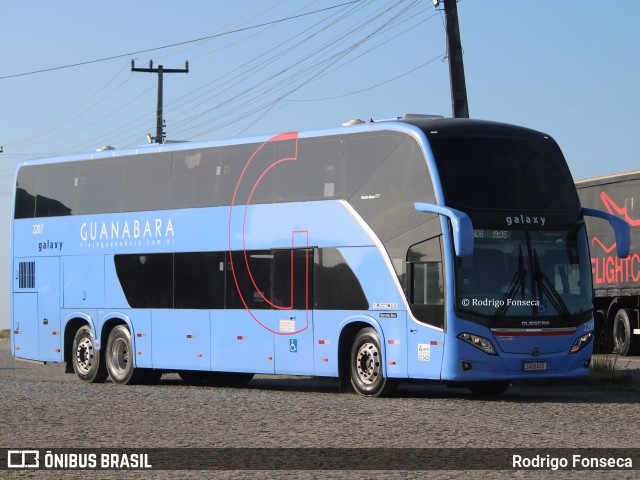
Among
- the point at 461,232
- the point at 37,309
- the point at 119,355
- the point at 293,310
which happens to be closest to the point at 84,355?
the point at 119,355

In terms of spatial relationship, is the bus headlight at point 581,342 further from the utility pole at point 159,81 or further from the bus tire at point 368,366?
the utility pole at point 159,81

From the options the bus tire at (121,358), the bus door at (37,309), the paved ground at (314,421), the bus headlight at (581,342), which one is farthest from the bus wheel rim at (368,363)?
the bus door at (37,309)

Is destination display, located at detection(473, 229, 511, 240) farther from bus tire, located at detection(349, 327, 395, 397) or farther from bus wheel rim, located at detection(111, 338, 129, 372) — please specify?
bus wheel rim, located at detection(111, 338, 129, 372)

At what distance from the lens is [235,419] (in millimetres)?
17000

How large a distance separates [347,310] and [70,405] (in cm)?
484

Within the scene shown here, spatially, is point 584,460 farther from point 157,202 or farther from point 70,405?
point 157,202

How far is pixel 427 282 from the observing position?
67.8ft

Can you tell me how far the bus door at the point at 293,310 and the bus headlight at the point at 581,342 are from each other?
4264 millimetres

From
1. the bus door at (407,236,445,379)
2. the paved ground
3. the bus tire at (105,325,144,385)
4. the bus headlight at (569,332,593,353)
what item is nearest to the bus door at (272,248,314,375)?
the paved ground

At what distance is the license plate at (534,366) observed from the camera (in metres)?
20.5

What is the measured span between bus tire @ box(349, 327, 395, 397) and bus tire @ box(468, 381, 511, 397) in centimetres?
189

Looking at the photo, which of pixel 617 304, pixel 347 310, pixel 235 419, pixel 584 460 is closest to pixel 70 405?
pixel 235 419

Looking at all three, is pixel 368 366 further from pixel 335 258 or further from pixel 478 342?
pixel 478 342

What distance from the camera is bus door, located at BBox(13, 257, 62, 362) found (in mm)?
28703
